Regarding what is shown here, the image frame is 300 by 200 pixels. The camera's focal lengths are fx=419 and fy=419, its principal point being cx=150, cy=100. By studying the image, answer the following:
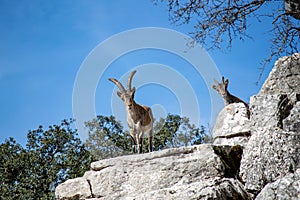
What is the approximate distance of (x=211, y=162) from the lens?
713 centimetres

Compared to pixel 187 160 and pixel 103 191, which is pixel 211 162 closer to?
pixel 187 160

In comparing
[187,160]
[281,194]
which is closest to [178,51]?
[187,160]

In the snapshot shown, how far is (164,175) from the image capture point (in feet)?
23.7

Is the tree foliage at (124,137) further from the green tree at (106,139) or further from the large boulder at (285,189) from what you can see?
the large boulder at (285,189)

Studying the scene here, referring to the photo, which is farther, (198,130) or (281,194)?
(198,130)

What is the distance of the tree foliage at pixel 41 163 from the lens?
18.2 metres

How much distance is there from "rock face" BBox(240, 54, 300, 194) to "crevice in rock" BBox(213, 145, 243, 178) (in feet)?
1.02

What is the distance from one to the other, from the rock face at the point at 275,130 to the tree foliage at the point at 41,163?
12141mm

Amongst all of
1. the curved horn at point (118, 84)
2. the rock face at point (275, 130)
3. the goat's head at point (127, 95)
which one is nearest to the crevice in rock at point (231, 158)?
the rock face at point (275, 130)

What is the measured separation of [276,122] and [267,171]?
105cm

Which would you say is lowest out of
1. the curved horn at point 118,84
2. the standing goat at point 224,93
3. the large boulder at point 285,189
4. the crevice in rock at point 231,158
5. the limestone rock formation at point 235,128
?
the large boulder at point 285,189

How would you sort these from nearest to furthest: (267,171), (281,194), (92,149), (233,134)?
1. (281,194)
2. (267,171)
3. (233,134)
4. (92,149)

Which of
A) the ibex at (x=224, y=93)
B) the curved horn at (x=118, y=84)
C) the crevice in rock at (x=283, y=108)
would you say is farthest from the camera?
the ibex at (x=224, y=93)

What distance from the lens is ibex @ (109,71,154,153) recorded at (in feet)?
37.7
